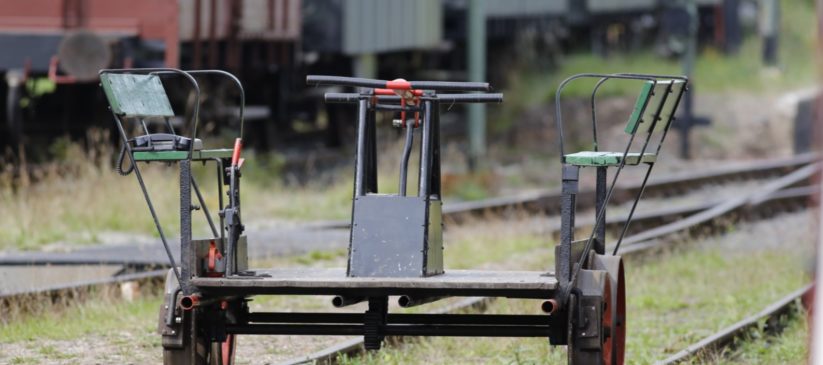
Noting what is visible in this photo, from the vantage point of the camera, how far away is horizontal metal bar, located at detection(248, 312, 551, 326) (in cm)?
562

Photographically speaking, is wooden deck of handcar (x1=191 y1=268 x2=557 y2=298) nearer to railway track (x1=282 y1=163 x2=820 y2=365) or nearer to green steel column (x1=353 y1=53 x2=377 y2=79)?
railway track (x1=282 y1=163 x2=820 y2=365)

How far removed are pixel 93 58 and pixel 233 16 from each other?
11.2ft

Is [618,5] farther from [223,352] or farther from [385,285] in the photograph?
[385,285]

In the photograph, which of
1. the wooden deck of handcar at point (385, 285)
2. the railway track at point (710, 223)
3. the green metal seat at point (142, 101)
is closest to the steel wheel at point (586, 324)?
the wooden deck of handcar at point (385, 285)

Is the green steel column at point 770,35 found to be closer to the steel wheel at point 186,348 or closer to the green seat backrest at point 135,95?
the green seat backrest at point 135,95

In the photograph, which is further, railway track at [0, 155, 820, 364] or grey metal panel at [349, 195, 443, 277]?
railway track at [0, 155, 820, 364]

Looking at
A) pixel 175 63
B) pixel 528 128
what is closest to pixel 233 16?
pixel 175 63

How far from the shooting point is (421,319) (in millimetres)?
5688

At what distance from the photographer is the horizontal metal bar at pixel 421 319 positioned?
18.4 ft

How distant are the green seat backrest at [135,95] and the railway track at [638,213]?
2.95 meters

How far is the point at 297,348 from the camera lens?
24.8 feet

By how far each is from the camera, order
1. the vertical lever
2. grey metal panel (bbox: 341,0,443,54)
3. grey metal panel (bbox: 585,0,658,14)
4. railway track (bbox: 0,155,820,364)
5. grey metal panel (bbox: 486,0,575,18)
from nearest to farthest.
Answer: the vertical lever
railway track (bbox: 0,155,820,364)
grey metal panel (bbox: 341,0,443,54)
grey metal panel (bbox: 486,0,575,18)
grey metal panel (bbox: 585,0,658,14)

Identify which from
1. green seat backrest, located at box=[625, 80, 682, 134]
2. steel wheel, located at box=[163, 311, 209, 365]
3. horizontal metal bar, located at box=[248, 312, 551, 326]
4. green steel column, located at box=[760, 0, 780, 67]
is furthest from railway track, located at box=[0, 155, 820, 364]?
green steel column, located at box=[760, 0, 780, 67]

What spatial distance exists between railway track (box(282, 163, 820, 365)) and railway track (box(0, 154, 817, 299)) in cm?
1
